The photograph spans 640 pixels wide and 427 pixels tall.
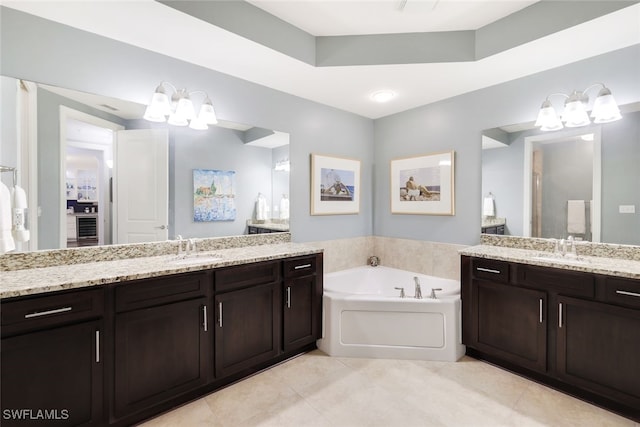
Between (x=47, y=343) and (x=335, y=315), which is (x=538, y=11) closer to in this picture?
(x=335, y=315)

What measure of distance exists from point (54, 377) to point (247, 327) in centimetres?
106

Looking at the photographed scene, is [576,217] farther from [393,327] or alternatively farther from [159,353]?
[159,353]

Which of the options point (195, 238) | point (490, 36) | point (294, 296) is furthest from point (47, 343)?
point (490, 36)

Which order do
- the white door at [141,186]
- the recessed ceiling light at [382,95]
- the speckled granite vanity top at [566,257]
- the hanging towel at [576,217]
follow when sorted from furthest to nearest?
the recessed ceiling light at [382,95] < the hanging towel at [576,217] < the white door at [141,186] < the speckled granite vanity top at [566,257]

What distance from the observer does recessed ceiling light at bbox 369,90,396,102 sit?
2909 mm

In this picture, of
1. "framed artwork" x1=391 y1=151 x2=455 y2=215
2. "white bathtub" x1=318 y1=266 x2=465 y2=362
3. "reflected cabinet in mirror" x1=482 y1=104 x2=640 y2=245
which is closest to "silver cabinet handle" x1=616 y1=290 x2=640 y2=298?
"reflected cabinet in mirror" x1=482 y1=104 x2=640 y2=245

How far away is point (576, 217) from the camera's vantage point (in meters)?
2.34

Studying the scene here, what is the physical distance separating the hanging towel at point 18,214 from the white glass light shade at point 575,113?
3679 mm

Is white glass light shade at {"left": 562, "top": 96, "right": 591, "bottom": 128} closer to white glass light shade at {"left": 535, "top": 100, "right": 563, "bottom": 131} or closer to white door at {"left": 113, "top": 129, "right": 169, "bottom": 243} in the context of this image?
white glass light shade at {"left": 535, "top": 100, "right": 563, "bottom": 131}

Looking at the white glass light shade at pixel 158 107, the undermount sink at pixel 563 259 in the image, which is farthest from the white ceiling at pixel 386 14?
the undermount sink at pixel 563 259

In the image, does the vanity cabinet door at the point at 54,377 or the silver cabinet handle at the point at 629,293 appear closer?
the vanity cabinet door at the point at 54,377

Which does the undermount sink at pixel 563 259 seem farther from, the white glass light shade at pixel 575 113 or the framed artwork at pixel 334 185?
the framed artwork at pixel 334 185

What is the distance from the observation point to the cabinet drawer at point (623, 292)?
1727mm

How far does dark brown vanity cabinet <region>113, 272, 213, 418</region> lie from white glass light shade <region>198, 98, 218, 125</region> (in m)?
1.22
